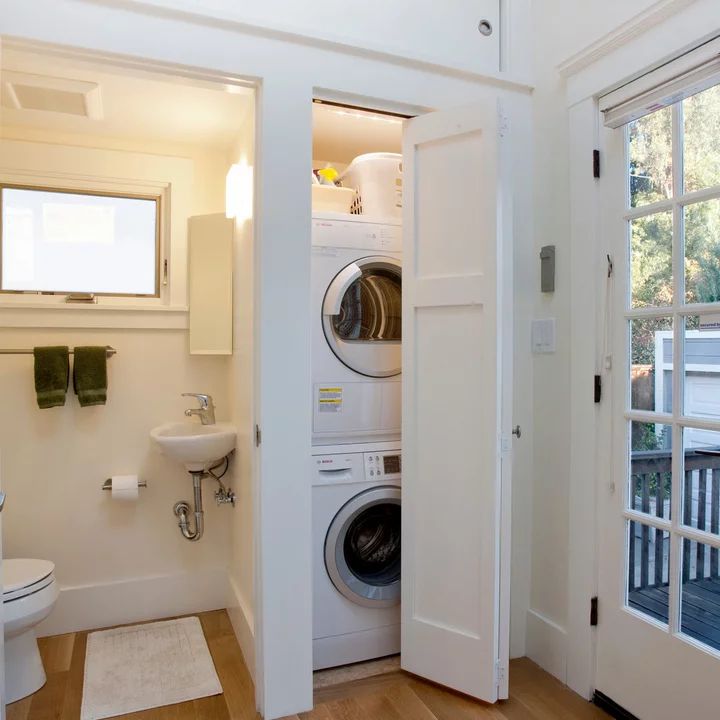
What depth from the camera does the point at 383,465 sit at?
2336 mm

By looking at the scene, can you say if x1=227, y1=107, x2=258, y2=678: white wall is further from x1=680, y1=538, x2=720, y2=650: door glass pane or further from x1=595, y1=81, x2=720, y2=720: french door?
x1=680, y1=538, x2=720, y2=650: door glass pane

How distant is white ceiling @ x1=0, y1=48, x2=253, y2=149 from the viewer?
201 centimetres

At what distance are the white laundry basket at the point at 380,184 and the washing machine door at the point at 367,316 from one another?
0.89ft

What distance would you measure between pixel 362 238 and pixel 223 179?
0.98 meters

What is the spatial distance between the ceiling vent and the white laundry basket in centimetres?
108

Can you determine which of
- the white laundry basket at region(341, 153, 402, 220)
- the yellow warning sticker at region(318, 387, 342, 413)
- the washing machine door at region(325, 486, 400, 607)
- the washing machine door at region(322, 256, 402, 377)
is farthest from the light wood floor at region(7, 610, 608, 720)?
the white laundry basket at region(341, 153, 402, 220)

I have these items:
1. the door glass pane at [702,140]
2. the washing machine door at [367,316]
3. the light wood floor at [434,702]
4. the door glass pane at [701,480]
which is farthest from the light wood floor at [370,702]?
the door glass pane at [702,140]

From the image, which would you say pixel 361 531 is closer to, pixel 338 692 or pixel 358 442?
pixel 358 442

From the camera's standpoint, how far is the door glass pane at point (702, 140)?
64.0 inches

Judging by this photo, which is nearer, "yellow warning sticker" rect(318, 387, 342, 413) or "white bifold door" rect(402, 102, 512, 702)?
"white bifold door" rect(402, 102, 512, 702)

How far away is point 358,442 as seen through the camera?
230 centimetres

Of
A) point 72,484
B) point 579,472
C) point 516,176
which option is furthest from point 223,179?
point 579,472

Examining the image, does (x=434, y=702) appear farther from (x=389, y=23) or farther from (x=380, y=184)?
(x=389, y=23)

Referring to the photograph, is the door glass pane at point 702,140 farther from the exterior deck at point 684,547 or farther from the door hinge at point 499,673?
the door hinge at point 499,673
